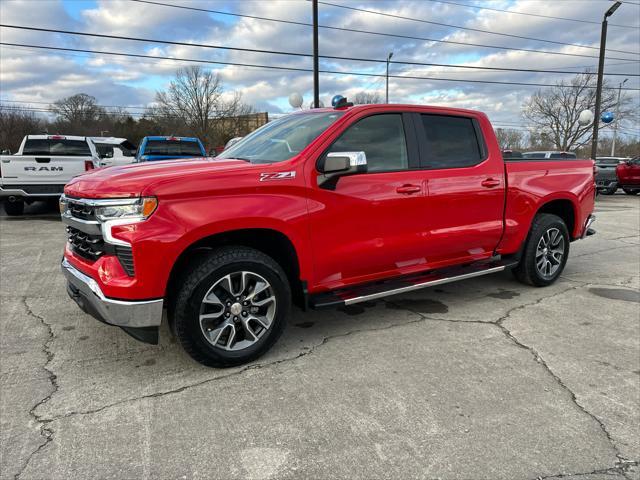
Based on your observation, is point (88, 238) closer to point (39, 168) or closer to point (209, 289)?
point (209, 289)

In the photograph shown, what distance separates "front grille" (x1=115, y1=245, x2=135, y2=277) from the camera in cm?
289

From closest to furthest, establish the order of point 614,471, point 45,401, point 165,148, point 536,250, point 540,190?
point 614,471, point 45,401, point 540,190, point 536,250, point 165,148

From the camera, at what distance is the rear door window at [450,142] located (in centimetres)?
425

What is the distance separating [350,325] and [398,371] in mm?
966

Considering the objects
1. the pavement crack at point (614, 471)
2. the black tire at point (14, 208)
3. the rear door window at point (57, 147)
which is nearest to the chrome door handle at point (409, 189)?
the pavement crack at point (614, 471)

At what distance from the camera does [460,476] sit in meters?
2.23

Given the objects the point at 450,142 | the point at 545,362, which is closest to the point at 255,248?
the point at 450,142

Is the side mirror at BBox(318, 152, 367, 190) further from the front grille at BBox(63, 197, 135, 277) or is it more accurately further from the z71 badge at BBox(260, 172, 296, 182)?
the front grille at BBox(63, 197, 135, 277)

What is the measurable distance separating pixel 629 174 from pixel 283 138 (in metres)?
19.8

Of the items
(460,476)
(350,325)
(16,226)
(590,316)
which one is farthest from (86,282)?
(16,226)

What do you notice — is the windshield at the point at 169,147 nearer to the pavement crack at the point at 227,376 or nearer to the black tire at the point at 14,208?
the black tire at the point at 14,208

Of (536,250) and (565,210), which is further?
(565,210)

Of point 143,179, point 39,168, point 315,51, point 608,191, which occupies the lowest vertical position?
point 608,191

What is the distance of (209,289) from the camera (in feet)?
10.3
